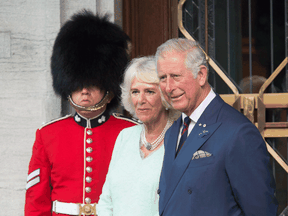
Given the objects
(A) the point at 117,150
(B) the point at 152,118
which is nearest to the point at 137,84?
(B) the point at 152,118

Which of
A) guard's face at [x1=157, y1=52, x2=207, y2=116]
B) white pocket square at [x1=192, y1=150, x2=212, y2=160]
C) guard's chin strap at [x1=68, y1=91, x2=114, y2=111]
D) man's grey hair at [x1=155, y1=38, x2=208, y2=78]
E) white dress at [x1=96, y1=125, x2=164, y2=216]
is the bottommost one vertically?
white dress at [x1=96, y1=125, x2=164, y2=216]

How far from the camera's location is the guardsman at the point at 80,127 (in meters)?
2.07

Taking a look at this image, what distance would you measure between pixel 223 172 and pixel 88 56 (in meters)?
1.27

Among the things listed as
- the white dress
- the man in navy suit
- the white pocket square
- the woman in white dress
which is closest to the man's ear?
the man in navy suit

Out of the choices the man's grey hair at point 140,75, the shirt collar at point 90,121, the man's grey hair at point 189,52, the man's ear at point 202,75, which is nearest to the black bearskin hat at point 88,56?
the shirt collar at point 90,121

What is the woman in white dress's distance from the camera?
170 cm

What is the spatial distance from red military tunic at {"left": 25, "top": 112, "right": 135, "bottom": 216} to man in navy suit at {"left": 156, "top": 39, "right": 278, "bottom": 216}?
2.35ft

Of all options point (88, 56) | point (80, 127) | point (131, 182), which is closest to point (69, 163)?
point (80, 127)

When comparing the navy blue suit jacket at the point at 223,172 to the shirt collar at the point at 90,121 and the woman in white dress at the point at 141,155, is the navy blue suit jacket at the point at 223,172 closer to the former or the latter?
the woman in white dress at the point at 141,155

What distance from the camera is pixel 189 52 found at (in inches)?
53.9

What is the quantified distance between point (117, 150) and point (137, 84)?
0.42 metres

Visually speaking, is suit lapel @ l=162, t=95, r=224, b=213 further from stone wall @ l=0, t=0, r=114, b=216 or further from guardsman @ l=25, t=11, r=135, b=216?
stone wall @ l=0, t=0, r=114, b=216

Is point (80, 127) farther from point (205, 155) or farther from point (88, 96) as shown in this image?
point (205, 155)

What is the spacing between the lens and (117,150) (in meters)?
1.95
